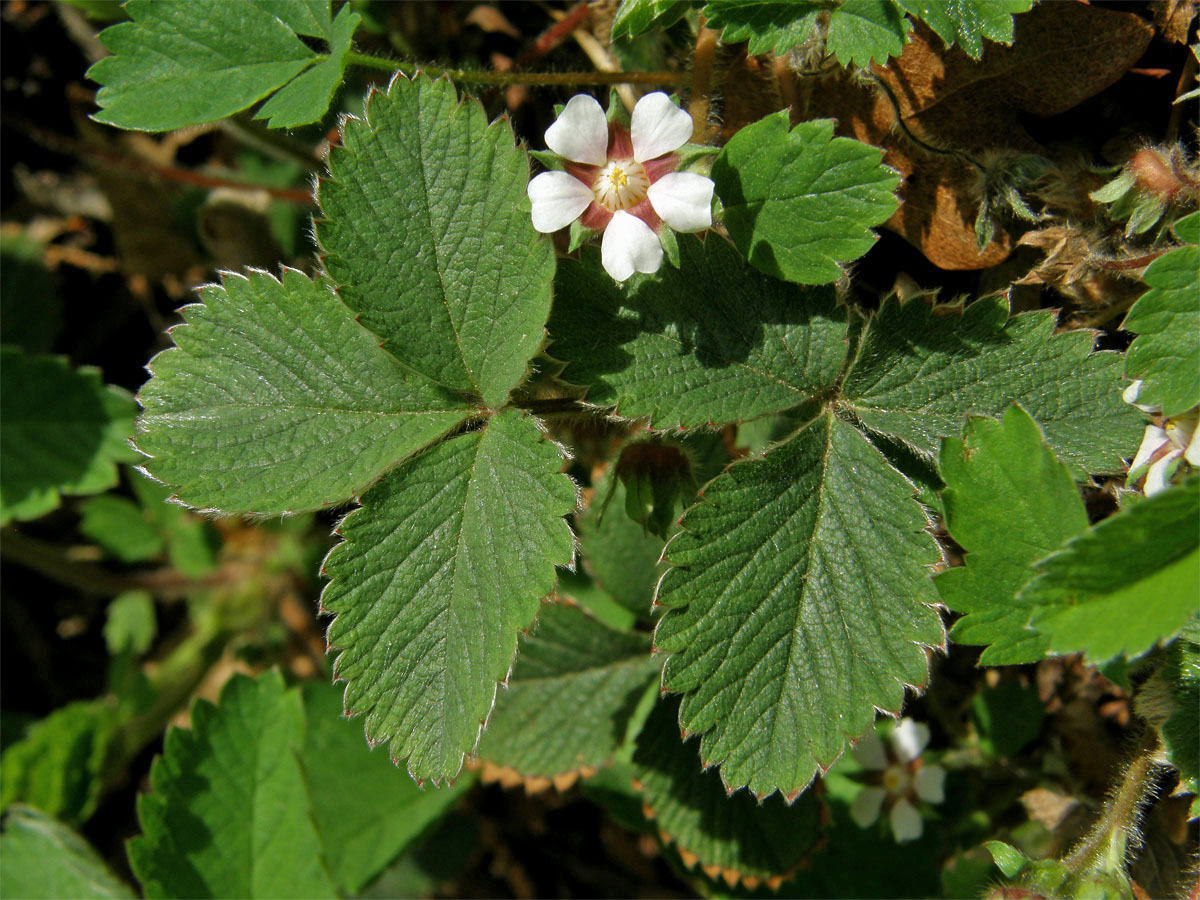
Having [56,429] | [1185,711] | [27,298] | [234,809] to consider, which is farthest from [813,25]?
[27,298]

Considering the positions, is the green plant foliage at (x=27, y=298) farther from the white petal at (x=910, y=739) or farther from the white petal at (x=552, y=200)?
the white petal at (x=910, y=739)

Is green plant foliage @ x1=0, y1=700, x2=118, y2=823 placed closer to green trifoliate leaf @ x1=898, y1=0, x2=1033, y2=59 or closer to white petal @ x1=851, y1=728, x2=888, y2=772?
white petal @ x1=851, y1=728, x2=888, y2=772

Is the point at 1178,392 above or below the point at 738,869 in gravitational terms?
above

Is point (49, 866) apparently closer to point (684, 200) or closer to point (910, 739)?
point (910, 739)

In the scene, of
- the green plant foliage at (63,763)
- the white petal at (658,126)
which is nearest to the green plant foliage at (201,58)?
the white petal at (658,126)

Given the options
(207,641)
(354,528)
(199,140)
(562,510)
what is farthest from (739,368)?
(199,140)

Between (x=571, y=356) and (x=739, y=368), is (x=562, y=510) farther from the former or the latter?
(x=739, y=368)

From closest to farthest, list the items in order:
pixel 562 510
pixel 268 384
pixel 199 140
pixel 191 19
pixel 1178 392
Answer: pixel 1178 392
pixel 562 510
pixel 268 384
pixel 191 19
pixel 199 140
